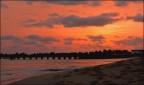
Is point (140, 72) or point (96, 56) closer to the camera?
point (140, 72)

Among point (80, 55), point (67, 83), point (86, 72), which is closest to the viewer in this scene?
point (67, 83)

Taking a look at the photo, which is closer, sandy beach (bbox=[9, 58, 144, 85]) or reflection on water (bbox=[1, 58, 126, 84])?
sandy beach (bbox=[9, 58, 144, 85])

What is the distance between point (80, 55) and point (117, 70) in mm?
115114

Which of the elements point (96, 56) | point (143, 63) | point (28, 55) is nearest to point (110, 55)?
point (96, 56)

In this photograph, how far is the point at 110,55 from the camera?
124m

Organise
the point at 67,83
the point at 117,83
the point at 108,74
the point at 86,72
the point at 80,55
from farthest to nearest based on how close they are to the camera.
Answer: the point at 80,55, the point at 86,72, the point at 108,74, the point at 67,83, the point at 117,83

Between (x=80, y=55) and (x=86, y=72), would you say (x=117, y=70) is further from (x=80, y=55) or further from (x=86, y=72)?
(x=80, y=55)

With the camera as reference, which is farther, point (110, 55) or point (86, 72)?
point (110, 55)

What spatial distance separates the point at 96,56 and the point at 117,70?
347 feet

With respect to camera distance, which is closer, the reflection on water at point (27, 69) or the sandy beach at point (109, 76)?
the sandy beach at point (109, 76)

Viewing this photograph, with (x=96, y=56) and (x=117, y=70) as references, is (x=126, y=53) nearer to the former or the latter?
(x=96, y=56)

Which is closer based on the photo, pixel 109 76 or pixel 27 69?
pixel 109 76

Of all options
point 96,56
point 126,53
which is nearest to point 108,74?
point 96,56

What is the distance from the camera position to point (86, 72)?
18906mm
